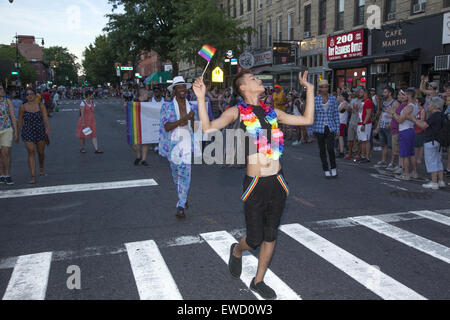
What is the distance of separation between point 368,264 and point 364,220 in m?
1.73

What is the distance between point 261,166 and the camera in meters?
3.77

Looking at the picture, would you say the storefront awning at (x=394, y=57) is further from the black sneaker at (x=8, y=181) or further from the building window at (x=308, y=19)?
the black sneaker at (x=8, y=181)

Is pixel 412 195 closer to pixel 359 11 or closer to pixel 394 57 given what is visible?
pixel 394 57

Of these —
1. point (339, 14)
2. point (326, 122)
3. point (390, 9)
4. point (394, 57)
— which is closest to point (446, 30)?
point (394, 57)

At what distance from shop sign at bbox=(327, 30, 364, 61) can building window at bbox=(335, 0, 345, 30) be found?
0.86 meters

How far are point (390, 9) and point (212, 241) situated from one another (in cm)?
1984

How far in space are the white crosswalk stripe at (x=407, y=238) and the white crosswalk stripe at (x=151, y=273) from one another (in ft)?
10.0

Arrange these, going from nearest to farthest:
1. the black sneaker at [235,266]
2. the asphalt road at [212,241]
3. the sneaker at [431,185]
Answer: the asphalt road at [212,241] → the black sneaker at [235,266] → the sneaker at [431,185]

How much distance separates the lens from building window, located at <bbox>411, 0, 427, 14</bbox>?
61.7ft

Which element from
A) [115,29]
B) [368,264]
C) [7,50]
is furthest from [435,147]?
[7,50]

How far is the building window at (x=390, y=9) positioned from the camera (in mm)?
20703

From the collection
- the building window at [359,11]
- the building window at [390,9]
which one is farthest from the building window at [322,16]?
the building window at [390,9]

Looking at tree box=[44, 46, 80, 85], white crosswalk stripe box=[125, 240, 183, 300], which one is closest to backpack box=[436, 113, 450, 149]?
white crosswalk stripe box=[125, 240, 183, 300]

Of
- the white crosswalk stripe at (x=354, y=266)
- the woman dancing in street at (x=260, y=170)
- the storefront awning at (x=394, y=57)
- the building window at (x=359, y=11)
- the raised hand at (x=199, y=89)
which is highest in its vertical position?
the building window at (x=359, y=11)
